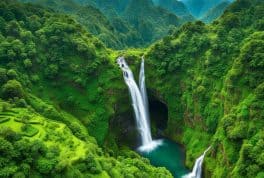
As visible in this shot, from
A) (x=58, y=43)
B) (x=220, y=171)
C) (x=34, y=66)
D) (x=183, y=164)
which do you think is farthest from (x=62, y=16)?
(x=220, y=171)

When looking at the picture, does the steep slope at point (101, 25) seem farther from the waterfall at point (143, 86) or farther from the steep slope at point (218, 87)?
the steep slope at point (218, 87)

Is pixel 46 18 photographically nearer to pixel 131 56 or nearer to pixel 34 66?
pixel 34 66

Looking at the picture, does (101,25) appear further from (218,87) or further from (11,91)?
(11,91)

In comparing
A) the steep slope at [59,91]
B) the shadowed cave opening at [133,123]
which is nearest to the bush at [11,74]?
the steep slope at [59,91]

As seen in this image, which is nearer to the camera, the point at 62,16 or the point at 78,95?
the point at 78,95

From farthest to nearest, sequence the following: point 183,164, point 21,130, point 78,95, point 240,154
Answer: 1. point 78,95
2. point 183,164
3. point 240,154
4. point 21,130

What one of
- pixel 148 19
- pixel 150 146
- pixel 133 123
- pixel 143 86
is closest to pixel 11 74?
pixel 133 123
